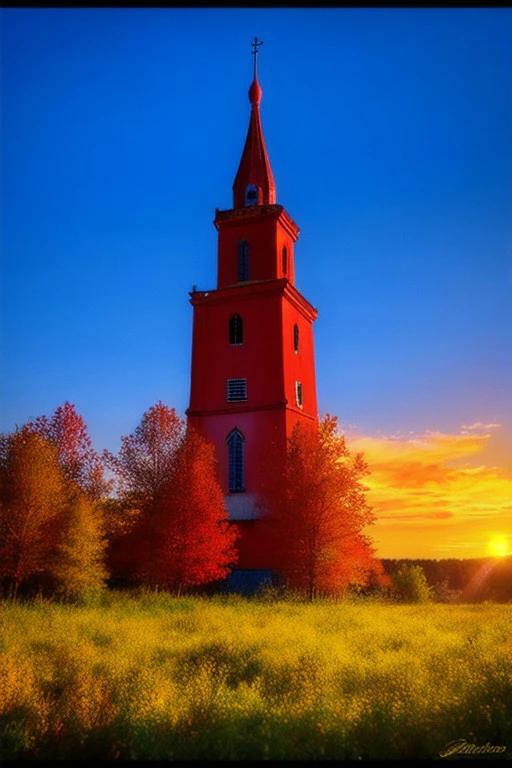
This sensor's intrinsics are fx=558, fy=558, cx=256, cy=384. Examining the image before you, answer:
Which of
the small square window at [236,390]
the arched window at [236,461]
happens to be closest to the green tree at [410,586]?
the arched window at [236,461]

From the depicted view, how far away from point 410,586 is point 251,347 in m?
17.7

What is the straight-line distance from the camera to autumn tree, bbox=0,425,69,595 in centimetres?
2177

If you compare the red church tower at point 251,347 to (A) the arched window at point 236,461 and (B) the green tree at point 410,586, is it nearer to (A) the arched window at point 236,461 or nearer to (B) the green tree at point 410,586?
(A) the arched window at point 236,461

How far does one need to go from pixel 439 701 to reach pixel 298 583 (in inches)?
728

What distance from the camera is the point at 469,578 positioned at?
1705 inches

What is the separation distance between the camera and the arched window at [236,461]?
3002cm

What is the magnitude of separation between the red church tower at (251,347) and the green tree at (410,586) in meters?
11.1

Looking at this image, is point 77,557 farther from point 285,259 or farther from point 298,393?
point 285,259

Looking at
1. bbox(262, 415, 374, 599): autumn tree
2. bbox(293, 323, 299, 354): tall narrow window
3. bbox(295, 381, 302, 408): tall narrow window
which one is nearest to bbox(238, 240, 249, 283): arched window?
bbox(293, 323, 299, 354): tall narrow window

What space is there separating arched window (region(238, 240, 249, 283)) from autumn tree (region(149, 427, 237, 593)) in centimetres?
1266

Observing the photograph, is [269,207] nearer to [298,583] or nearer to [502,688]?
[298,583]

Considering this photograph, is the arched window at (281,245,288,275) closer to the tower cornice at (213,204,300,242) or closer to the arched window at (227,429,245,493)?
the tower cornice at (213,204,300,242)

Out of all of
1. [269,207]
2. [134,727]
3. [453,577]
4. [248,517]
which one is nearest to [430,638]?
[134,727]

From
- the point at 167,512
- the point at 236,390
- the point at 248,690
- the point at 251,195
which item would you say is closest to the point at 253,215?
the point at 251,195
